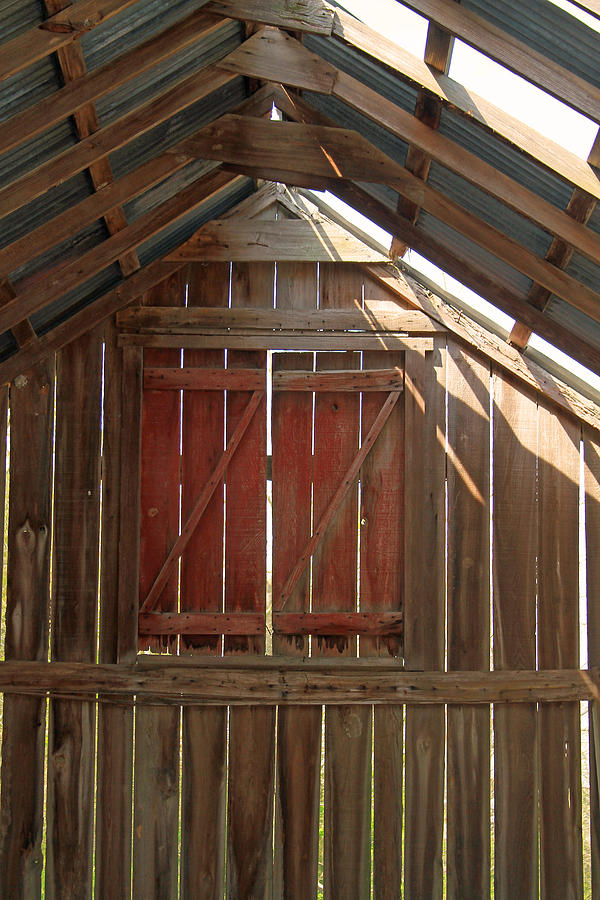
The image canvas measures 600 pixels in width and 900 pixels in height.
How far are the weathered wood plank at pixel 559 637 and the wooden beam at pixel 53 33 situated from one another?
3.32m

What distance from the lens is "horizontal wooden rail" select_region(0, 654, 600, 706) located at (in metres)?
5.07

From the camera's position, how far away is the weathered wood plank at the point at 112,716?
5047 millimetres

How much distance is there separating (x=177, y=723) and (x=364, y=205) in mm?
2915

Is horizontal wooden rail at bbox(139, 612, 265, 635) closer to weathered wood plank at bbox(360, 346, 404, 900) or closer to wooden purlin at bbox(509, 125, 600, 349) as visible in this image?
weathered wood plank at bbox(360, 346, 404, 900)

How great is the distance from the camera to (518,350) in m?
5.20

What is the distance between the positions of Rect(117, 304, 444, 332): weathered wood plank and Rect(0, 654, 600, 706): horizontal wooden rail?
1.84 meters

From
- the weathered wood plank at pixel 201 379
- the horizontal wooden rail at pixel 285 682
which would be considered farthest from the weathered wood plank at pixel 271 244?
the horizontal wooden rail at pixel 285 682

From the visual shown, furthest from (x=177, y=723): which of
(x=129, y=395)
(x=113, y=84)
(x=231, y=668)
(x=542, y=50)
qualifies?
(x=542, y=50)

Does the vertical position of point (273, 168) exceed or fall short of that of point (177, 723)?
it exceeds it

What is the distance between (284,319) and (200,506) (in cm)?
114

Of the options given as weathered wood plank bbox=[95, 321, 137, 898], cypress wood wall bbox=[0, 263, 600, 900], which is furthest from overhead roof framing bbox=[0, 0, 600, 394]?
cypress wood wall bbox=[0, 263, 600, 900]

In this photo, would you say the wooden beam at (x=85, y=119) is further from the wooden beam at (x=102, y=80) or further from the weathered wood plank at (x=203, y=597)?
the weathered wood plank at (x=203, y=597)

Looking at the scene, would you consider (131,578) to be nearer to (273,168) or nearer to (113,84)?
(273,168)

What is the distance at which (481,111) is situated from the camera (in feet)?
10.6
